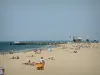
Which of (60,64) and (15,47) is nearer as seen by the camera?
(60,64)

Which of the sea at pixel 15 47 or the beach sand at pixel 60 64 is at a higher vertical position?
the sea at pixel 15 47

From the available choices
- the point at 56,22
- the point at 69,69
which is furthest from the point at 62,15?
the point at 69,69

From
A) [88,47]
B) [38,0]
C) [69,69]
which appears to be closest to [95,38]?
[88,47]

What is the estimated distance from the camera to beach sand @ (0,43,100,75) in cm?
445

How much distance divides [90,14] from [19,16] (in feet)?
3.19

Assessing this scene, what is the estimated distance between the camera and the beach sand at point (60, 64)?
14.6 feet

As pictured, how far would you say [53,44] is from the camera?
4543 millimetres

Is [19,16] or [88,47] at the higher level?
[19,16]

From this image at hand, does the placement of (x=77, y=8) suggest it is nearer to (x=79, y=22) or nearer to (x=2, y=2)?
(x=79, y=22)

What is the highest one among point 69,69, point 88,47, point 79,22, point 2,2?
point 2,2

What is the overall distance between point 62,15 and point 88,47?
0.58m

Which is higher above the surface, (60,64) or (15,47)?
(15,47)

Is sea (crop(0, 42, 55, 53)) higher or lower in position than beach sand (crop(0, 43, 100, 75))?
higher

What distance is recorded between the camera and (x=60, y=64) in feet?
14.8
